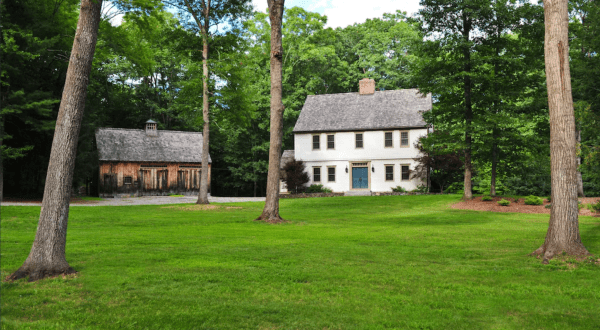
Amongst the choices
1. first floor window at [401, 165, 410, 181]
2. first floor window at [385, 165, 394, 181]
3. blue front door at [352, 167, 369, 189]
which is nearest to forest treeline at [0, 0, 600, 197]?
first floor window at [401, 165, 410, 181]

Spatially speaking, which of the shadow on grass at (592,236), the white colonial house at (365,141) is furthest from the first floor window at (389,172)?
the shadow on grass at (592,236)

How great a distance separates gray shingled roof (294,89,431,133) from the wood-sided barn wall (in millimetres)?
9812

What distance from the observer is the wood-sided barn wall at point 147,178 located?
113 ft

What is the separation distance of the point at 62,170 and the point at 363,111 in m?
31.0

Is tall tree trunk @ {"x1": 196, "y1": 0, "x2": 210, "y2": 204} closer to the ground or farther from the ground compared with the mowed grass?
farther from the ground

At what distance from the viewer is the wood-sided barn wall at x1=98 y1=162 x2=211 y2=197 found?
34.5 metres

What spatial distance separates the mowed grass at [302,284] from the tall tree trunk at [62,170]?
36 cm

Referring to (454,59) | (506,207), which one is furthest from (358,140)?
(506,207)

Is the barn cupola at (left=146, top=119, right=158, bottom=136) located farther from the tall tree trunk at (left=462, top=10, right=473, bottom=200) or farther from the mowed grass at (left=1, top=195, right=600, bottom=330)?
the mowed grass at (left=1, top=195, right=600, bottom=330)

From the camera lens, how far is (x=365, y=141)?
35.1 m

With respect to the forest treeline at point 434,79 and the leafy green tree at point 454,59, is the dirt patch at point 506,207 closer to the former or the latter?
the leafy green tree at point 454,59

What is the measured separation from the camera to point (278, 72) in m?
15.5

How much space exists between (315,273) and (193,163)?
32.4 metres

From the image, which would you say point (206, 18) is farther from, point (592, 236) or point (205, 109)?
point (592, 236)
